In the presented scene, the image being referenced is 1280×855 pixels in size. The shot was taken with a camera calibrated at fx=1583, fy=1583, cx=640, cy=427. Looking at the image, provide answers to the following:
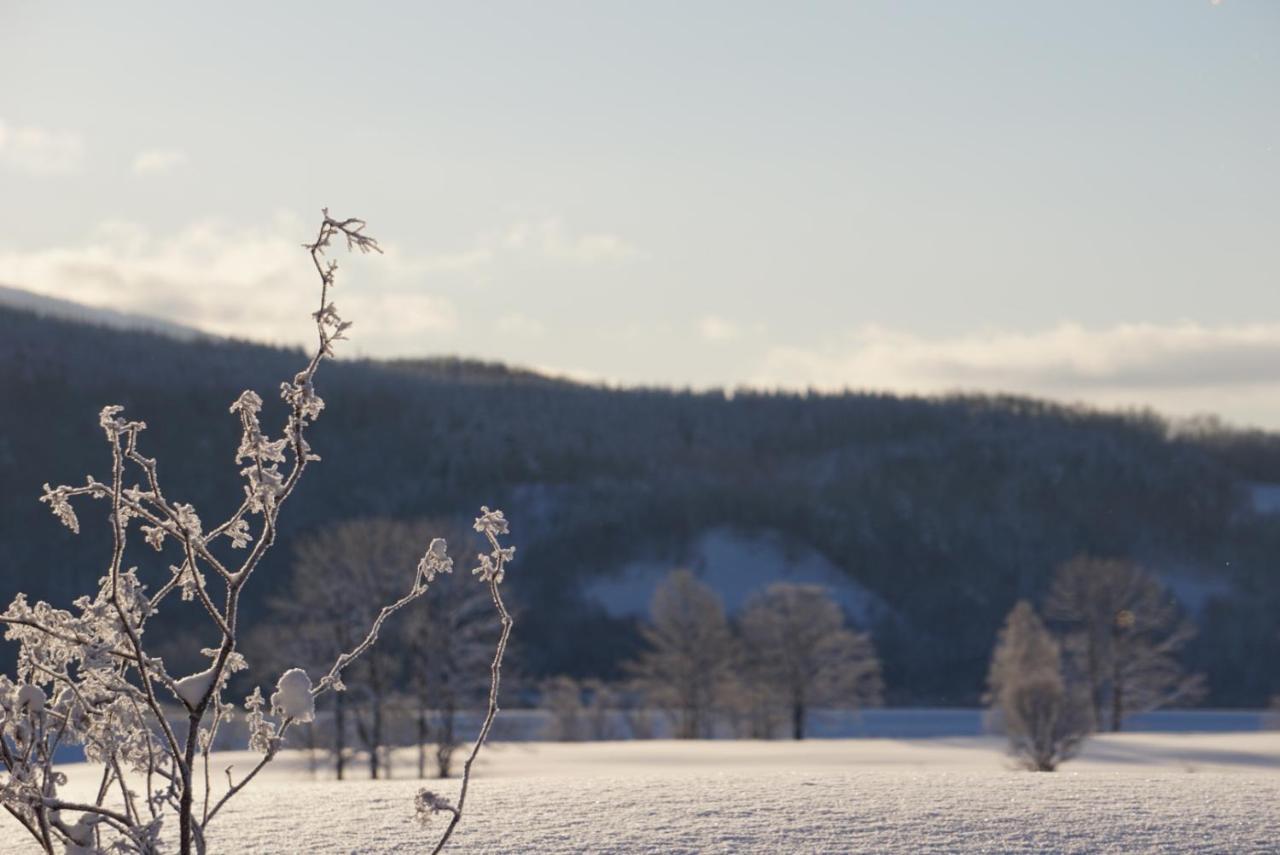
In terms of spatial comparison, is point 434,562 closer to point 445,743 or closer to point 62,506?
point 62,506

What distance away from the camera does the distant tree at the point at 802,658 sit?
51.0 m

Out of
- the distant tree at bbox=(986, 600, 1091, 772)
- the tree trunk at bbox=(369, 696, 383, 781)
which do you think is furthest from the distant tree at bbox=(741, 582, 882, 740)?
the tree trunk at bbox=(369, 696, 383, 781)

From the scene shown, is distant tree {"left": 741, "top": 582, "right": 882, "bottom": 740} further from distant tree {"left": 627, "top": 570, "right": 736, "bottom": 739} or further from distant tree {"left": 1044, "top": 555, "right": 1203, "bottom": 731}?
distant tree {"left": 1044, "top": 555, "right": 1203, "bottom": 731}

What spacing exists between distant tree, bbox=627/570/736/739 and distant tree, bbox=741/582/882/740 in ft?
3.79

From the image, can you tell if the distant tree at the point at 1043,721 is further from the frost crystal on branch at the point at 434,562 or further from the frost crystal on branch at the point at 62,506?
the frost crystal on branch at the point at 62,506

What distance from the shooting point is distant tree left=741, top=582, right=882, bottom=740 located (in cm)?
5100

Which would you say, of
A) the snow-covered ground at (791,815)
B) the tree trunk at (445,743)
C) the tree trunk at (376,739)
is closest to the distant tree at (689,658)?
the tree trunk at (445,743)

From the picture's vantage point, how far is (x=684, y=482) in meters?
125

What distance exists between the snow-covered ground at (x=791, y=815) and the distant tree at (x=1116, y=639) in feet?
147

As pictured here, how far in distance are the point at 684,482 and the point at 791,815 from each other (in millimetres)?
115459

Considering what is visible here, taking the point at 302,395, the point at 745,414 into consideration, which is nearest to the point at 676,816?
the point at 302,395

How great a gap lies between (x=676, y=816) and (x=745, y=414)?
462 feet

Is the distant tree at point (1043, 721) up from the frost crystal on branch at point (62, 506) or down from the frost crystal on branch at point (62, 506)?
down

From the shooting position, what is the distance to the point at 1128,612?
59156 mm
